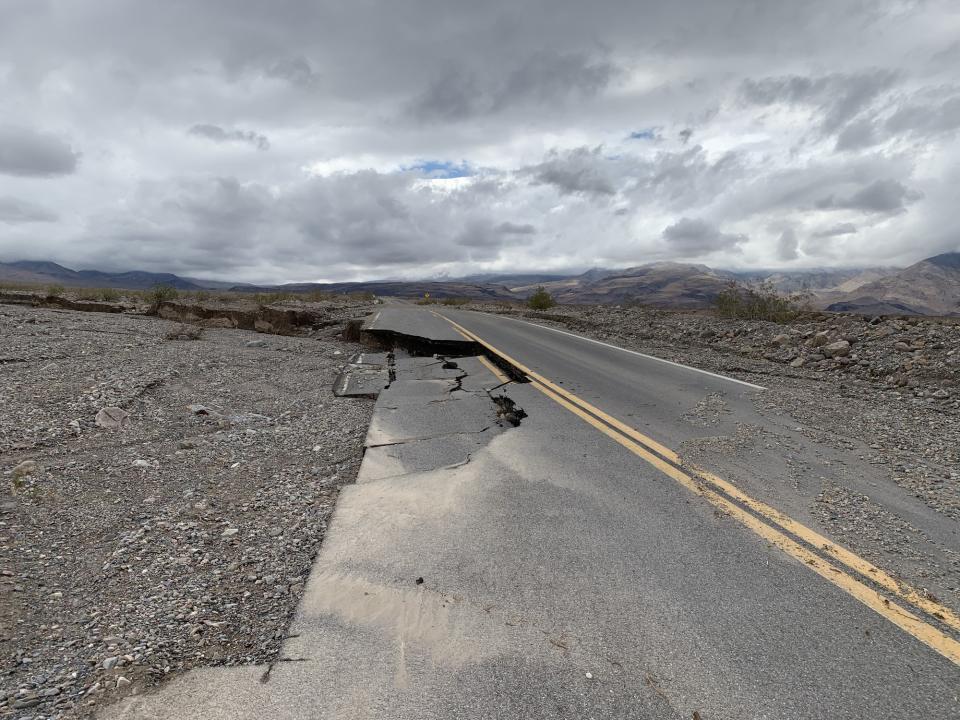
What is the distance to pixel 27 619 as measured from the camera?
252cm

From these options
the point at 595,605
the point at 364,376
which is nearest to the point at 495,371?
the point at 364,376

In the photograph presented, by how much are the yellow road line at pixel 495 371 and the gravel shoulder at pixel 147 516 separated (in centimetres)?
264

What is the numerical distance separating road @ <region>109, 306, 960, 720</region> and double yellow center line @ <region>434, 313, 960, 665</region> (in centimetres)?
1

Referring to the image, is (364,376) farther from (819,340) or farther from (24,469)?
(819,340)

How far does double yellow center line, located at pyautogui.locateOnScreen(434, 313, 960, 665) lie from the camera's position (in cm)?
245

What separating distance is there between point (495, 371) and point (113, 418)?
5755 millimetres

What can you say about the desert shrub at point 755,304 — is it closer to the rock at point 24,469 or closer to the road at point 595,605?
the road at point 595,605

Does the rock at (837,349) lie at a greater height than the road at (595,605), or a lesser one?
greater

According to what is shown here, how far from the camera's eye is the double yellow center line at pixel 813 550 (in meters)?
2.45

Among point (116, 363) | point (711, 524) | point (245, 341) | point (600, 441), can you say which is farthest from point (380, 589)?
point (245, 341)

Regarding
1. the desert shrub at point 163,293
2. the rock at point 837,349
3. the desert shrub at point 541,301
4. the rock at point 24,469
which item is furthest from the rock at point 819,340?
the desert shrub at point 163,293

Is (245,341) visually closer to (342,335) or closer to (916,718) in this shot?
(342,335)

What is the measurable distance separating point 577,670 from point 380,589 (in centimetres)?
116

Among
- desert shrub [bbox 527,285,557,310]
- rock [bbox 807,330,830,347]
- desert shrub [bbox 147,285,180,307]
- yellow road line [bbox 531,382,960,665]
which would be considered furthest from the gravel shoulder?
desert shrub [bbox 527,285,557,310]
